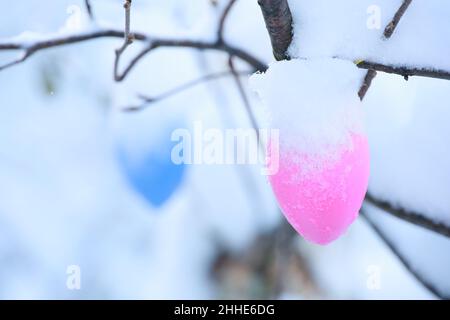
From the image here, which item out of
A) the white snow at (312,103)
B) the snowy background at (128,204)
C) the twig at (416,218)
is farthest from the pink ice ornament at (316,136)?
the snowy background at (128,204)

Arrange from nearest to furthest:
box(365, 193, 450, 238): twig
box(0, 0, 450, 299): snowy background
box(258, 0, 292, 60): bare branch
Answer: box(258, 0, 292, 60): bare branch → box(365, 193, 450, 238): twig → box(0, 0, 450, 299): snowy background

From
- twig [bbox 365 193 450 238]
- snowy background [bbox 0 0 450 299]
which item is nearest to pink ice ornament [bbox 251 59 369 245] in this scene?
twig [bbox 365 193 450 238]

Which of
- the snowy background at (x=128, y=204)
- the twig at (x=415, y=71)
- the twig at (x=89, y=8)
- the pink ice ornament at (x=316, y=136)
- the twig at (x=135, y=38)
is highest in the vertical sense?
the twig at (x=89, y=8)

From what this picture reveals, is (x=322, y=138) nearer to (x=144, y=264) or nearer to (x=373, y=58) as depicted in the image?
(x=373, y=58)

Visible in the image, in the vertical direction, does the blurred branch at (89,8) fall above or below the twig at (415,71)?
above

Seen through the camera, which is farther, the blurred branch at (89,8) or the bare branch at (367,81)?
the blurred branch at (89,8)

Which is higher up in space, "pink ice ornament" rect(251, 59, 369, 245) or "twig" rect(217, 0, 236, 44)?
"twig" rect(217, 0, 236, 44)

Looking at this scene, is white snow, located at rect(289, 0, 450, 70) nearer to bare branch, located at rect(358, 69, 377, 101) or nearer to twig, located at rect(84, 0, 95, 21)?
bare branch, located at rect(358, 69, 377, 101)

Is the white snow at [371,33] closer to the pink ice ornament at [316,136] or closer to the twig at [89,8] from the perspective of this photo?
the pink ice ornament at [316,136]
